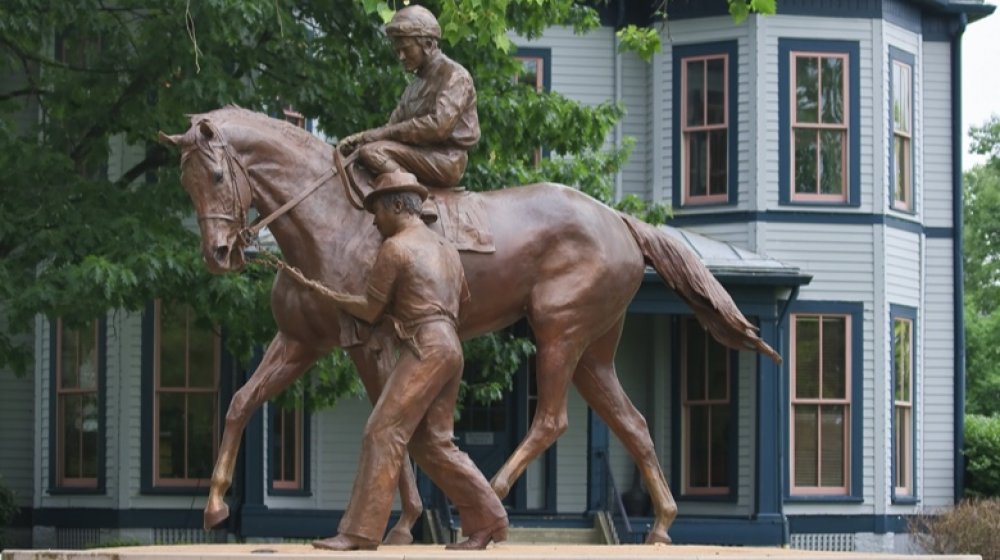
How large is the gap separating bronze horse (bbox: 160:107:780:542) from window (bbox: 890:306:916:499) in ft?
53.5

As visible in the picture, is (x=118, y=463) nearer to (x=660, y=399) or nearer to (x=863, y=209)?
(x=660, y=399)

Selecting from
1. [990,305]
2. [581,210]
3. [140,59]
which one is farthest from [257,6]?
[990,305]

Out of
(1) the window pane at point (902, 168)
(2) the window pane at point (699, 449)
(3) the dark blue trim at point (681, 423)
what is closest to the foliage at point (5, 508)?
(3) the dark blue trim at point (681, 423)

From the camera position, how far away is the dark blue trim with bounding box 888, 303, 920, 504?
2778cm

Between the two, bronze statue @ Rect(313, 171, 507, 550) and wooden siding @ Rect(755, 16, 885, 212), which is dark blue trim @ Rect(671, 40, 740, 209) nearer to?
wooden siding @ Rect(755, 16, 885, 212)

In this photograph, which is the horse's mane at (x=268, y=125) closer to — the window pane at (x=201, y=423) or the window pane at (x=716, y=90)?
the window pane at (x=201, y=423)

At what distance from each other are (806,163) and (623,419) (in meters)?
16.2

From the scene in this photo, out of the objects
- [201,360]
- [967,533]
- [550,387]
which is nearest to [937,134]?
[967,533]

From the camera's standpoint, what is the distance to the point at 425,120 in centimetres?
1148

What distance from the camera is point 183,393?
25844 mm

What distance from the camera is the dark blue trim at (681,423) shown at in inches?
1069

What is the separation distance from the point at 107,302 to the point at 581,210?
7.39 m

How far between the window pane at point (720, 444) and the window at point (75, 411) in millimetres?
7789

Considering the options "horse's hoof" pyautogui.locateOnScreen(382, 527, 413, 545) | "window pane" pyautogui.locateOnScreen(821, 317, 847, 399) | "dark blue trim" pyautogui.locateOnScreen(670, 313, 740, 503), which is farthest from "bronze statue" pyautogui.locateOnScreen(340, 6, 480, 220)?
"window pane" pyautogui.locateOnScreen(821, 317, 847, 399)
